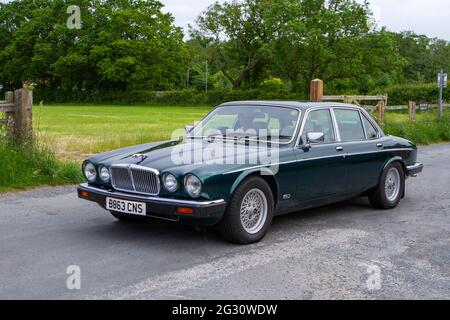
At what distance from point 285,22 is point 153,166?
5546cm

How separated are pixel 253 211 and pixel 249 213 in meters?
→ 0.07

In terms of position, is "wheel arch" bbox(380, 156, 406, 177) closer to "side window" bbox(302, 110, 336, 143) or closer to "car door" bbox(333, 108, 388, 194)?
"car door" bbox(333, 108, 388, 194)

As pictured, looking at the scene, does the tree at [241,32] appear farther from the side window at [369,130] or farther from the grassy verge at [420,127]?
the side window at [369,130]

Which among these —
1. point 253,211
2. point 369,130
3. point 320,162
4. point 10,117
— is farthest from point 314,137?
point 10,117

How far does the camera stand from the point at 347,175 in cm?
731

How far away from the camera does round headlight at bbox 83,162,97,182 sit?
21.3 ft

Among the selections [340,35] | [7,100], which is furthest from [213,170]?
[340,35]

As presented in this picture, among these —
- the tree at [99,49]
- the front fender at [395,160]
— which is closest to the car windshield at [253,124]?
the front fender at [395,160]

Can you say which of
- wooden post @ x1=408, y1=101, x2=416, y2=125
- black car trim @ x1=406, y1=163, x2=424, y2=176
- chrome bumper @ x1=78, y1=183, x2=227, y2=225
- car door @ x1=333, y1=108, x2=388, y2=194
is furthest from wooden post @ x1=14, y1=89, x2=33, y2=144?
wooden post @ x1=408, y1=101, x2=416, y2=125

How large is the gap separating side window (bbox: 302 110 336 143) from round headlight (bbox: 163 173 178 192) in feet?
6.40

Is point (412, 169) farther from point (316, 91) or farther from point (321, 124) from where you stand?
point (316, 91)

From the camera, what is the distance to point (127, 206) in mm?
5922

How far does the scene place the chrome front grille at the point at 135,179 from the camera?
5852 millimetres
